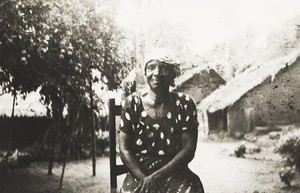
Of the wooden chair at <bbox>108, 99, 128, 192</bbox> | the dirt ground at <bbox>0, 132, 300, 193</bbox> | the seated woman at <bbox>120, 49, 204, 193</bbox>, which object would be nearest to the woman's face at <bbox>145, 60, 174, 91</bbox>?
the seated woman at <bbox>120, 49, 204, 193</bbox>

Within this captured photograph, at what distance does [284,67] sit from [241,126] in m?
0.53

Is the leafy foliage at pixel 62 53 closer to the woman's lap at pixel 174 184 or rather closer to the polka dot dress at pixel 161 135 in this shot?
the polka dot dress at pixel 161 135

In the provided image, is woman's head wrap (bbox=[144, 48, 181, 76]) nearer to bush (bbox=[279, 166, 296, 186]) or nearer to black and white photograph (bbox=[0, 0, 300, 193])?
black and white photograph (bbox=[0, 0, 300, 193])

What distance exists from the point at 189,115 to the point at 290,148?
0.79m

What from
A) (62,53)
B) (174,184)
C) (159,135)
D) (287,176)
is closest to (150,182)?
(174,184)

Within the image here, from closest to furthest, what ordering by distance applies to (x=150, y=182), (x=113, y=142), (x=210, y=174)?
1. (x=150, y=182)
2. (x=113, y=142)
3. (x=210, y=174)

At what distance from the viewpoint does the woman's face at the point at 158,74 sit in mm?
2988

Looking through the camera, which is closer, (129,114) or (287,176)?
(129,114)

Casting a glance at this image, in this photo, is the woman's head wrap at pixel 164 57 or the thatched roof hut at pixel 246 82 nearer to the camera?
the woman's head wrap at pixel 164 57

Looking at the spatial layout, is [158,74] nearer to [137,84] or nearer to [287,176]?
[137,84]

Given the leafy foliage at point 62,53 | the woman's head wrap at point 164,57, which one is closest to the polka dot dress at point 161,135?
the woman's head wrap at point 164,57

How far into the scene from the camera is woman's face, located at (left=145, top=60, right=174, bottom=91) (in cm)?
299

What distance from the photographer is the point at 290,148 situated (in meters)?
3.22

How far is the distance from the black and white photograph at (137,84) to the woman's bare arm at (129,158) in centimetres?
18
